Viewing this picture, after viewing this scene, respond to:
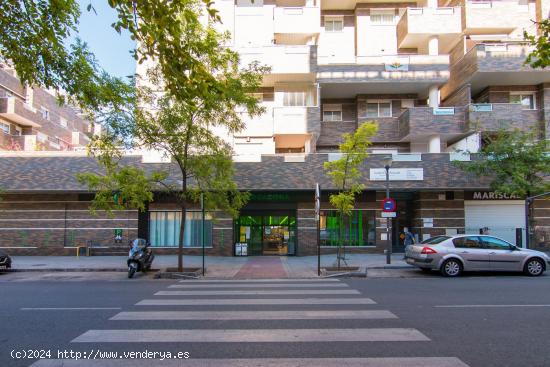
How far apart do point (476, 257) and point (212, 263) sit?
10410 mm

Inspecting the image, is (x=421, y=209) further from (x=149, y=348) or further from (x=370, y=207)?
(x=149, y=348)

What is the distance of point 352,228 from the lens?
2116cm

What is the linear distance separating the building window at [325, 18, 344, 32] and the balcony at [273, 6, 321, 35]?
225 cm

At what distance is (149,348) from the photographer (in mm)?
5496

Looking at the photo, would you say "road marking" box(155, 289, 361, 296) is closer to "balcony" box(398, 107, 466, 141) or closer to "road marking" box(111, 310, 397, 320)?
"road marking" box(111, 310, 397, 320)

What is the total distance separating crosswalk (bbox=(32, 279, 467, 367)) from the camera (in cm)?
499

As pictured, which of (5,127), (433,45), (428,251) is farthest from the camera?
(5,127)

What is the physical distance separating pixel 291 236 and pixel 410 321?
551 inches

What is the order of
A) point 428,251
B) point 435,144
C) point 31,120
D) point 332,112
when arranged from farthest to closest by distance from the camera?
point 31,120
point 332,112
point 435,144
point 428,251

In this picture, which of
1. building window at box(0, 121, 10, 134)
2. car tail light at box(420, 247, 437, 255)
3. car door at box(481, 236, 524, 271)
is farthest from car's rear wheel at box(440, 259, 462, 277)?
building window at box(0, 121, 10, 134)

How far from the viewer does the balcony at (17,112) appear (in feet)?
86.4

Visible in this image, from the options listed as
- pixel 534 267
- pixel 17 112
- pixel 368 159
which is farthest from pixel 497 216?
pixel 17 112

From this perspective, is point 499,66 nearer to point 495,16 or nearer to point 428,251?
point 495,16

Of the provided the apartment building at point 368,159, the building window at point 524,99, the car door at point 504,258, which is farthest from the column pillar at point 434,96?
the car door at point 504,258
